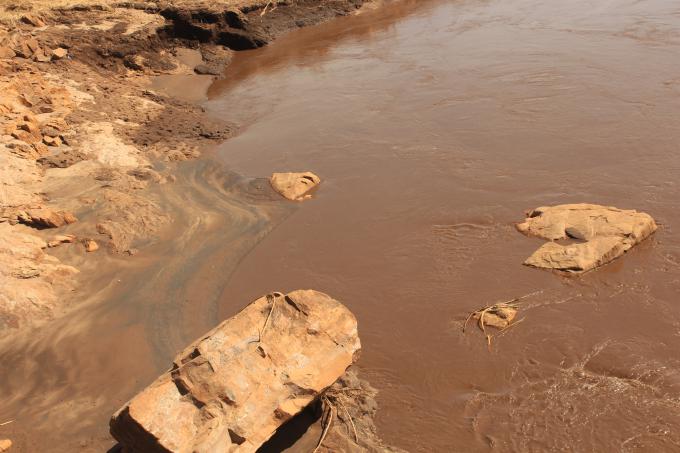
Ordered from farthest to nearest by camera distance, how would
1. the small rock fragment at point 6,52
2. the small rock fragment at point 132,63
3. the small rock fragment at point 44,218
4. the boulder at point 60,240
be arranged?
the small rock fragment at point 132,63, the small rock fragment at point 6,52, the small rock fragment at point 44,218, the boulder at point 60,240

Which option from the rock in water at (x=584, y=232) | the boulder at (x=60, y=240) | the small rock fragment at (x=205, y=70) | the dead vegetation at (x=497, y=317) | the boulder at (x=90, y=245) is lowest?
the dead vegetation at (x=497, y=317)

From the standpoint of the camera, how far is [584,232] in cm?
682

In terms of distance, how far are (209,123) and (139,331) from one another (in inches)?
242

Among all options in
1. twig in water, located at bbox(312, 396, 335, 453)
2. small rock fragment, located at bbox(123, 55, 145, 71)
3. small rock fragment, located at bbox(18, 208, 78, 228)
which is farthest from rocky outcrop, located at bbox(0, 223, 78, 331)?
small rock fragment, located at bbox(123, 55, 145, 71)

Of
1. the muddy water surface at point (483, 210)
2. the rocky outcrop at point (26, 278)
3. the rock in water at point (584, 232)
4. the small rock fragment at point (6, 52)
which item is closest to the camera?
the muddy water surface at point (483, 210)

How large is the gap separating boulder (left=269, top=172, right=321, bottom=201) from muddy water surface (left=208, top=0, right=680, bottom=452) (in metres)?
0.22

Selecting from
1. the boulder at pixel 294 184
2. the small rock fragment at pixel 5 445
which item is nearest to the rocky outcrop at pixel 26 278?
the small rock fragment at pixel 5 445

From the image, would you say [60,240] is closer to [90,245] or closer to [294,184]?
[90,245]

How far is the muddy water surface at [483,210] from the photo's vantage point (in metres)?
5.05

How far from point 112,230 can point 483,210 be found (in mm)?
4791

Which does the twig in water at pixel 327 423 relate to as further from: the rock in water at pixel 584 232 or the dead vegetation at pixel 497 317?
the rock in water at pixel 584 232

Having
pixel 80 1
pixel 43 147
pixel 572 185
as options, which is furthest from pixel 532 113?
pixel 80 1

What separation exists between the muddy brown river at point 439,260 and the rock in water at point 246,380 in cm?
98

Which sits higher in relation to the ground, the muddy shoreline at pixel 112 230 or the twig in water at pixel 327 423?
the muddy shoreline at pixel 112 230
